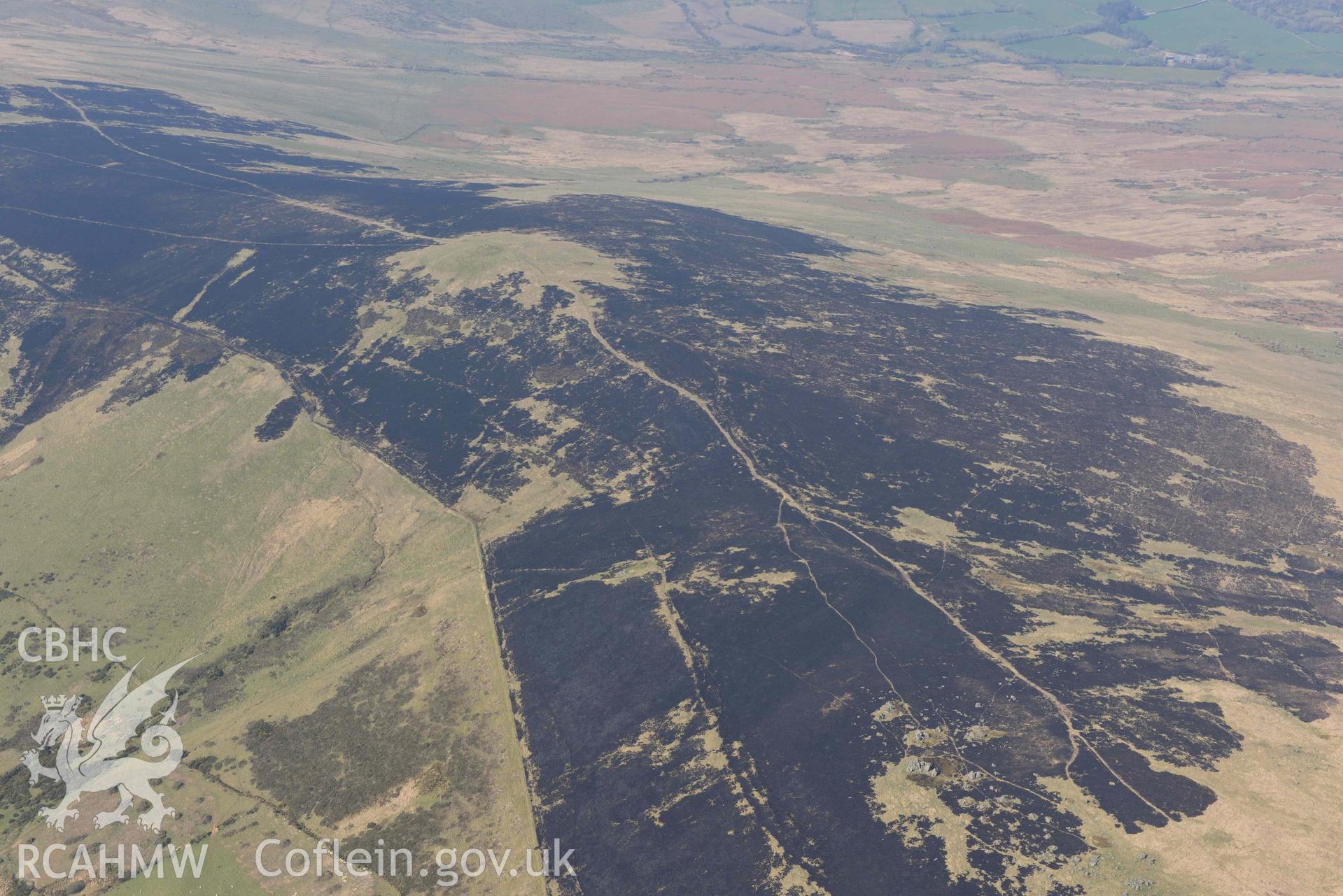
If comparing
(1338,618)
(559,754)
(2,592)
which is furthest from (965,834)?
(2,592)

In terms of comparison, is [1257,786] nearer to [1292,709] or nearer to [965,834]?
[1292,709]
